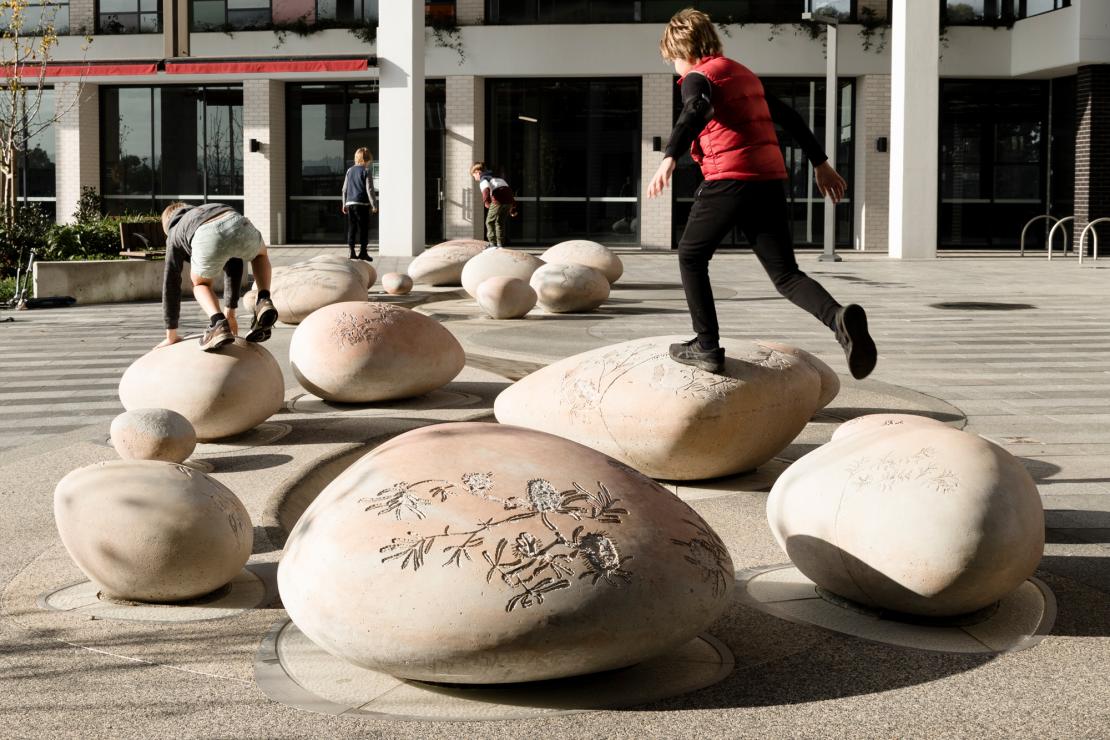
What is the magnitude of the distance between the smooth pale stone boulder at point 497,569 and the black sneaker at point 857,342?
7.67ft

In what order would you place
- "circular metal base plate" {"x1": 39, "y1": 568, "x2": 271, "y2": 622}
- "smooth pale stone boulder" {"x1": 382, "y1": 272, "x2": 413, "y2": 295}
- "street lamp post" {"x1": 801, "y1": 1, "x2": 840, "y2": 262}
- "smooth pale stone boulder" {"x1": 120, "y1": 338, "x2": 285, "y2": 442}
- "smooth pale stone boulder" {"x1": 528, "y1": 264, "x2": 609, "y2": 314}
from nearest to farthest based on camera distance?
1. "circular metal base plate" {"x1": 39, "y1": 568, "x2": 271, "y2": 622}
2. "smooth pale stone boulder" {"x1": 120, "y1": 338, "x2": 285, "y2": 442}
3. "smooth pale stone boulder" {"x1": 528, "y1": 264, "x2": 609, "y2": 314}
4. "smooth pale stone boulder" {"x1": 382, "y1": 272, "x2": 413, "y2": 295}
5. "street lamp post" {"x1": 801, "y1": 1, "x2": 840, "y2": 262}

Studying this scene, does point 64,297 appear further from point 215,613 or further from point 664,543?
point 664,543

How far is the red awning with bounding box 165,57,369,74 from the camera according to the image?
29.1m

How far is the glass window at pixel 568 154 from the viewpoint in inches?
1238

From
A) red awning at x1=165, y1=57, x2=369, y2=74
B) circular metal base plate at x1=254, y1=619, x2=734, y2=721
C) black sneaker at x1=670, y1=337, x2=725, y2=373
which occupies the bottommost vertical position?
circular metal base plate at x1=254, y1=619, x2=734, y2=721

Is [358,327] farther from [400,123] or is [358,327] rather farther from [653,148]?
[653,148]

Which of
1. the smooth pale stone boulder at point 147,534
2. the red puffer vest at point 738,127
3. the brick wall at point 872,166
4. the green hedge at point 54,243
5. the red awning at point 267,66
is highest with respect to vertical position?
the red awning at point 267,66

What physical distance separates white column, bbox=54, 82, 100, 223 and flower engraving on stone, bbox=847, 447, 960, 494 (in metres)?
31.7

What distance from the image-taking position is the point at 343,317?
27.2 feet

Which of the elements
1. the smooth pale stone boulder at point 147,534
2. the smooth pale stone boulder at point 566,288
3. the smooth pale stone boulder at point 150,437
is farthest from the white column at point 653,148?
the smooth pale stone boulder at point 147,534

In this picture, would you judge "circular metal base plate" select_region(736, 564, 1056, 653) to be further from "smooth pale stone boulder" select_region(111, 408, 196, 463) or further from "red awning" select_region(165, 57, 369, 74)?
"red awning" select_region(165, 57, 369, 74)

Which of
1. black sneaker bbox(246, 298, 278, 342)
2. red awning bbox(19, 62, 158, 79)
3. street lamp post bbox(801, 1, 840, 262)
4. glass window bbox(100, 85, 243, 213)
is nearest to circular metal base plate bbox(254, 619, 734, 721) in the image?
black sneaker bbox(246, 298, 278, 342)

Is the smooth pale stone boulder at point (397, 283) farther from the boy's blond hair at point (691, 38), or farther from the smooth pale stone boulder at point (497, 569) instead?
the smooth pale stone boulder at point (497, 569)

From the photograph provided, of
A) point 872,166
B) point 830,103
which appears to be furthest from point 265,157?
point 872,166
